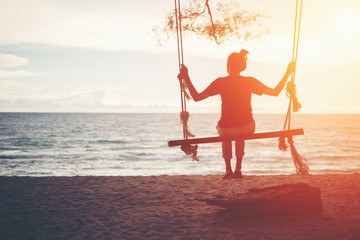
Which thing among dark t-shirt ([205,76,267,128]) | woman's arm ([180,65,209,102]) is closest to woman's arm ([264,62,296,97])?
dark t-shirt ([205,76,267,128])

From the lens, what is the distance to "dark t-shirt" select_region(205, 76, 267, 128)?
5.23 metres

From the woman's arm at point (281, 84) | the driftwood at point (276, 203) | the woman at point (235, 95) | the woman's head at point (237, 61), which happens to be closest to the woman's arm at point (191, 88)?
the woman at point (235, 95)

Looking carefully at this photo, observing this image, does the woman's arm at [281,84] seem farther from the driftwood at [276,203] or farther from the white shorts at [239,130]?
the driftwood at [276,203]

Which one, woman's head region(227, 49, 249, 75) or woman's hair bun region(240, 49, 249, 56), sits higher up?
woman's hair bun region(240, 49, 249, 56)

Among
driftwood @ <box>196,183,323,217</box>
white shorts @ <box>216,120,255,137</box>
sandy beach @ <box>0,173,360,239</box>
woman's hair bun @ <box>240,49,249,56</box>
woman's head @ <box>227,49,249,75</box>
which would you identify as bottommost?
sandy beach @ <box>0,173,360,239</box>

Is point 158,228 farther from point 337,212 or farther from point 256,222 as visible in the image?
point 337,212

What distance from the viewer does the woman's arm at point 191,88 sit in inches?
207

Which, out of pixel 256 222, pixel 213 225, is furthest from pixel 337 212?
pixel 213 225

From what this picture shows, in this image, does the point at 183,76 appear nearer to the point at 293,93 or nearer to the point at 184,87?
the point at 184,87

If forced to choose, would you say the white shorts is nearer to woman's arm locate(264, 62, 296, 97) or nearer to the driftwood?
woman's arm locate(264, 62, 296, 97)

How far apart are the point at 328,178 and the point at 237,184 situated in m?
2.35

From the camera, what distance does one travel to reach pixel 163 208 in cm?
630

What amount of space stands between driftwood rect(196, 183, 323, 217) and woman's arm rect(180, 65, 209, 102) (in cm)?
151

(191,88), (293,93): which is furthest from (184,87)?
(293,93)
